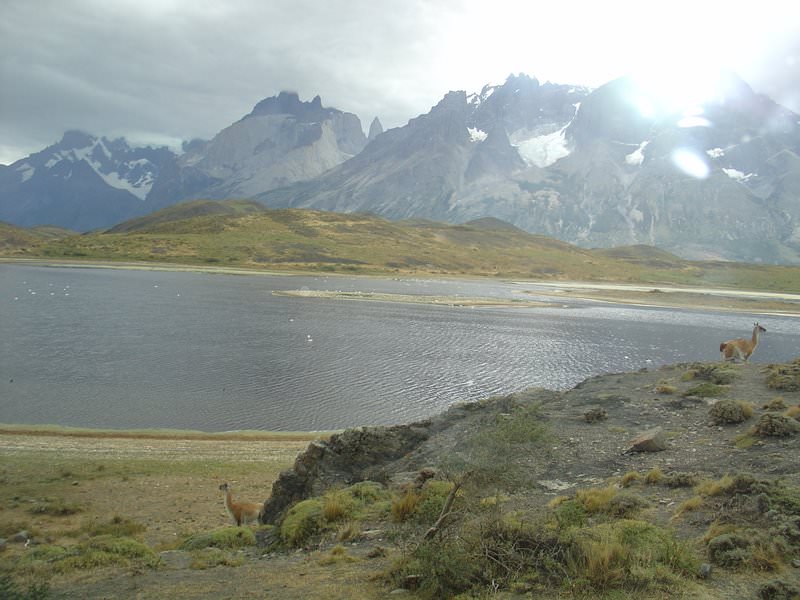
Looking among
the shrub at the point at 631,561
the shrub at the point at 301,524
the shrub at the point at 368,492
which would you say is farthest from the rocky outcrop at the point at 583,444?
the shrub at the point at 631,561

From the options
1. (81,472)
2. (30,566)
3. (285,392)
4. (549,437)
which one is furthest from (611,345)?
(30,566)

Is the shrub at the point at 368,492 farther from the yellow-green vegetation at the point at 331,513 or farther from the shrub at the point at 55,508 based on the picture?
the shrub at the point at 55,508

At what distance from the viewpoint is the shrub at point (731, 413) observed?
57.0ft

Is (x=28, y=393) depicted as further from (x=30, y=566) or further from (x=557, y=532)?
(x=557, y=532)

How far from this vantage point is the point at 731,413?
17.5 metres

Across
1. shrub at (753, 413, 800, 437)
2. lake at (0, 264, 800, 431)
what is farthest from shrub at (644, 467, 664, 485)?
lake at (0, 264, 800, 431)

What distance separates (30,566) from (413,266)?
7154 inches

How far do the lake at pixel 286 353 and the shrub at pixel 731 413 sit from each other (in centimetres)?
1790

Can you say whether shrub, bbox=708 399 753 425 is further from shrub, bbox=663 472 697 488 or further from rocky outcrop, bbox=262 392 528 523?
rocky outcrop, bbox=262 392 528 523

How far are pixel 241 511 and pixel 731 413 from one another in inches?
632

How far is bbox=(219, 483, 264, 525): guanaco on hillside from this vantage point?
15.5m

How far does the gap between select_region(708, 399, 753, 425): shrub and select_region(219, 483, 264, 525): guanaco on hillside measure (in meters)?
15.3

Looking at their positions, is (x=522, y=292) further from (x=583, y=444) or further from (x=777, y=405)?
(x=583, y=444)

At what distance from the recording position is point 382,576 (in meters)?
9.45
